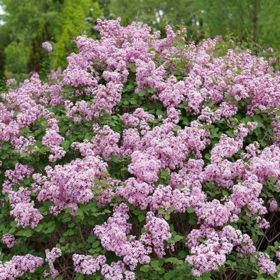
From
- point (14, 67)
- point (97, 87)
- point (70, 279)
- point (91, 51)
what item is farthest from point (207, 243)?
point (14, 67)

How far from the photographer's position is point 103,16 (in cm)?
3369

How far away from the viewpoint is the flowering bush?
13.6 feet

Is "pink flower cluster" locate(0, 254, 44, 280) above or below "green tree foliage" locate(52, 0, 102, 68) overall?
above

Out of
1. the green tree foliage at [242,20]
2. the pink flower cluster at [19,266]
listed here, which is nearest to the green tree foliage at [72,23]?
the green tree foliage at [242,20]

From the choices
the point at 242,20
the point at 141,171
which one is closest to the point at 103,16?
the point at 242,20

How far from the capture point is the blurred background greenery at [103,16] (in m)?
12.9

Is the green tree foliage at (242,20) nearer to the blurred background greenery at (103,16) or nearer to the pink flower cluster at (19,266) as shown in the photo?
the blurred background greenery at (103,16)

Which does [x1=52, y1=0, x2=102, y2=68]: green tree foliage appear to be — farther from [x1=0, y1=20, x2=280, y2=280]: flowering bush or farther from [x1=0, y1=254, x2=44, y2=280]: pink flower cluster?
[x1=0, y1=254, x2=44, y2=280]: pink flower cluster

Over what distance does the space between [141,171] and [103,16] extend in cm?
3045

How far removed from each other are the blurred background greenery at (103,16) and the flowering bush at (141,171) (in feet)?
7.29

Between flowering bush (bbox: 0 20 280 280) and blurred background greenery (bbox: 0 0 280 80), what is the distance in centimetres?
222

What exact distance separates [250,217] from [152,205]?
2.95 ft

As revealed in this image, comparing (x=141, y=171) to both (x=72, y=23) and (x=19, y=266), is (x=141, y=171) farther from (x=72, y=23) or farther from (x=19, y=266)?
(x=72, y=23)

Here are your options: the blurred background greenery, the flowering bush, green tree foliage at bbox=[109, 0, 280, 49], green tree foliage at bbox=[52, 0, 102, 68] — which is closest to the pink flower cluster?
the flowering bush
